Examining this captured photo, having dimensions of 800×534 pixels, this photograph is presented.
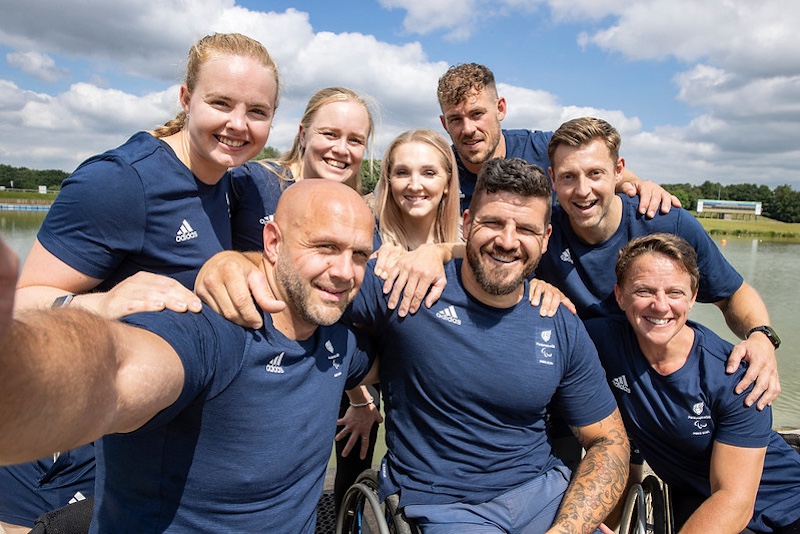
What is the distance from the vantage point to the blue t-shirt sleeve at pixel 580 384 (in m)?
2.63

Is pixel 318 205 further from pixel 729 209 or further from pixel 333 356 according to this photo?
pixel 729 209

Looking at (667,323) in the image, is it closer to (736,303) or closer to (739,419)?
(739,419)

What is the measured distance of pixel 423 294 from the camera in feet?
8.28

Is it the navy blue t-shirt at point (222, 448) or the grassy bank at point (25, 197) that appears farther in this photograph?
the grassy bank at point (25, 197)

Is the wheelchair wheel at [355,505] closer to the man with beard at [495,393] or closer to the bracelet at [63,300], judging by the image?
the man with beard at [495,393]

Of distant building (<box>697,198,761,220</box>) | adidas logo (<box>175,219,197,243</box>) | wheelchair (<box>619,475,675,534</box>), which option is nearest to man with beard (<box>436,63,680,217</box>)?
wheelchair (<box>619,475,675,534</box>)

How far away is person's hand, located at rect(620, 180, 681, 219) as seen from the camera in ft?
10.4

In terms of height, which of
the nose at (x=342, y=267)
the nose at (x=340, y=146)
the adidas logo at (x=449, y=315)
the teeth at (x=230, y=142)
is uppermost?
the nose at (x=340, y=146)

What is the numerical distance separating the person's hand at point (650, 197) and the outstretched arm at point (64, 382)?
2.83 m

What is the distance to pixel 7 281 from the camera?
67 centimetres

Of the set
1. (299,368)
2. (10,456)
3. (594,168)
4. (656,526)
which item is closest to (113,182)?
(299,368)

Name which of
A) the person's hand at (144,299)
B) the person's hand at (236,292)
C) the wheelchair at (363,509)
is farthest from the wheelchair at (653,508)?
the person's hand at (144,299)

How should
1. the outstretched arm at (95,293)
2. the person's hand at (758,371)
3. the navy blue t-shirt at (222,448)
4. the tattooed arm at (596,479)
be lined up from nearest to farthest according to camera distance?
the outstretched arm at (95,293), the navy blue t-shirt at (222,448), the tattooed arm at (596,479), the person's hand at (758,371)

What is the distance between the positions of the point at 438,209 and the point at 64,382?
275 cm
